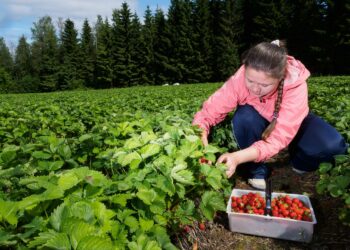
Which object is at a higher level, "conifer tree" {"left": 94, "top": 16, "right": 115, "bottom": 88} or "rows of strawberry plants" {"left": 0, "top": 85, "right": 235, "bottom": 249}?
"conifer tree" {"left": 94, "top": 16, "right": 115, "bottom": 88}

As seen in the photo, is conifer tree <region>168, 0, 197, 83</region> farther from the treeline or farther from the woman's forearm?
the woman's forearm

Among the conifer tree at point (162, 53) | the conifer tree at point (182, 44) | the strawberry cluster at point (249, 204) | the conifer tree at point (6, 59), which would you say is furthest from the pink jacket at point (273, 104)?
the conifer tree at point (6, 59)

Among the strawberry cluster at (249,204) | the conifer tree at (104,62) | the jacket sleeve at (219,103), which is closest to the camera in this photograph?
the strawberry cluster at (249,204)

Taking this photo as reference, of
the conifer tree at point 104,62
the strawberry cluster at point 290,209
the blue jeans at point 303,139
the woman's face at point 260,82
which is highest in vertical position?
the conifer tree at point 104,62

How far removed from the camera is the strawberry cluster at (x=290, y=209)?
249cm

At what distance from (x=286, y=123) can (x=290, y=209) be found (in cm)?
80

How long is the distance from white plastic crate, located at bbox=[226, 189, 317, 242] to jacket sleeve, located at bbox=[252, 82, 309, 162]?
0.55 meters

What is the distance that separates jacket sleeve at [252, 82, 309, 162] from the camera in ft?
9.45

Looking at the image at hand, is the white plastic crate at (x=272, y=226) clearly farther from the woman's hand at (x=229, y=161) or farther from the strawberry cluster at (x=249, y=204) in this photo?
the woman's hand at (x=229, y=161)

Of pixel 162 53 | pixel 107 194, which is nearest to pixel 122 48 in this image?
pixel 162 53

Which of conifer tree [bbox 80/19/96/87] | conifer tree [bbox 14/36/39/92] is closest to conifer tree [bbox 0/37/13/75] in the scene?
conifer tree [bbox 14/36/39/92]

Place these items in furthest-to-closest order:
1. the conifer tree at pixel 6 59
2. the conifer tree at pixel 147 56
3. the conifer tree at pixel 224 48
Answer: the conifer tree at pixel 6 59
the conifer tree at pixel 147 56
the conifer tree at pixel 224 48

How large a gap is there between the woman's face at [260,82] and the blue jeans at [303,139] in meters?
0.42

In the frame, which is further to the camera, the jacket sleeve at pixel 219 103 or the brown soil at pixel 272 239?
the jacket sleeve at pixel 219 103
